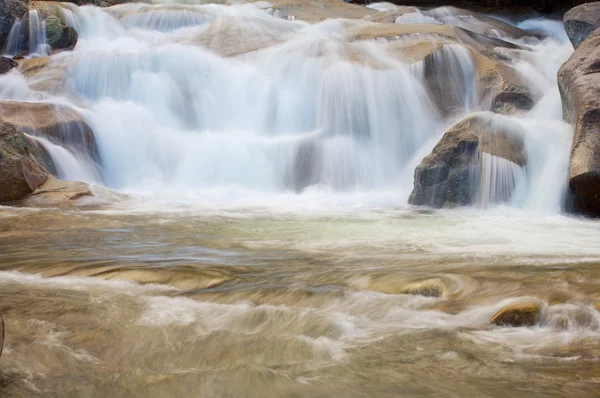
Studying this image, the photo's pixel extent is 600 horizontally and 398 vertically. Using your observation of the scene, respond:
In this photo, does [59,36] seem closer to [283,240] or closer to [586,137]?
[283,240]

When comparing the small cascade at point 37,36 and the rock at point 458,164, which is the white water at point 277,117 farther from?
the small cascade at point 37,36

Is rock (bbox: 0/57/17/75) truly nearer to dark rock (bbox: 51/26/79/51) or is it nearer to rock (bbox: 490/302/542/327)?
dark rock (bbox: 51/26/79/51)

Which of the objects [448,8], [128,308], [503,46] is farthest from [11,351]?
[448,8]

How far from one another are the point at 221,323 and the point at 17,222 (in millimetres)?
3895

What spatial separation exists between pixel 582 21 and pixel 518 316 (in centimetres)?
1007

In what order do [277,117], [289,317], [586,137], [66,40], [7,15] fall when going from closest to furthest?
1. [289,317]
2. [586,137]
3. [277,117]
4. [7,15]
5. [66,40]

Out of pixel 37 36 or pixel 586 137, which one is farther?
pixel 37 36

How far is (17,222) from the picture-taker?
593 centimetres

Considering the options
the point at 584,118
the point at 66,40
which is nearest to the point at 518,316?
the point at 584,118

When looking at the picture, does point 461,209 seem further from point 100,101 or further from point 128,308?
point 100,101

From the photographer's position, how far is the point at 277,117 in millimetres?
11406

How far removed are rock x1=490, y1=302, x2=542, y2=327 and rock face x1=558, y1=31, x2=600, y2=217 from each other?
15.2 ft

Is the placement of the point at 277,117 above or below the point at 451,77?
below

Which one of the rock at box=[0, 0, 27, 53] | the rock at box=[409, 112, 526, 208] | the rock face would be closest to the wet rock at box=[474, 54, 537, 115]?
the rock face
